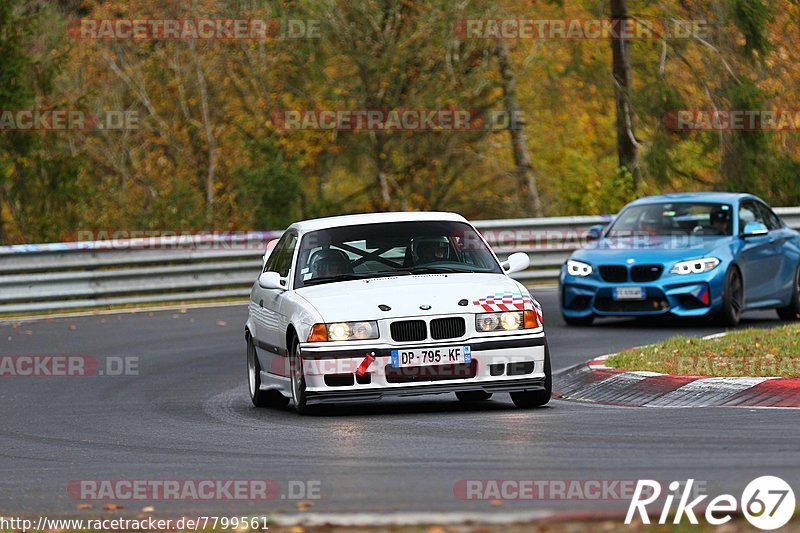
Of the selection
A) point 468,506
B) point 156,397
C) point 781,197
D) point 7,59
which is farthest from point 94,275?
point 468,506

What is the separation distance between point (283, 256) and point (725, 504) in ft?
23.5

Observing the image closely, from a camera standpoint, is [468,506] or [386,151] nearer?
[468,506]

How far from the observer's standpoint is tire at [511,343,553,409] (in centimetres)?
1228

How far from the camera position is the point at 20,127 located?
29.2 m

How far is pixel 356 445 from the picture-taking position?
401 inches

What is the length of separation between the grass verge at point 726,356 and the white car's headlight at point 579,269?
3.96 meters

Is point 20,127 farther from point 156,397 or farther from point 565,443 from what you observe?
point 565,443

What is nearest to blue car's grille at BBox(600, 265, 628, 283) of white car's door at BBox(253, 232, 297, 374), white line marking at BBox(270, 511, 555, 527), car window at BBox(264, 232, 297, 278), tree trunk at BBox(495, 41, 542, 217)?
car window at BBox(264, 232, 297, 278)

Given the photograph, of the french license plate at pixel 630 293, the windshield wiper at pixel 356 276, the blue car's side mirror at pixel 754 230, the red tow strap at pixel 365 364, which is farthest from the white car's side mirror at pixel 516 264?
the blue car's side mirror at pixel 754 230

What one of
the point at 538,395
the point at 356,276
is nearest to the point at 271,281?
the point at 356,276

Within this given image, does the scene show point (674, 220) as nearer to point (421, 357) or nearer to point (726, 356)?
point (726, 356)

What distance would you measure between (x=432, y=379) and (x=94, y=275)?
13.4 m

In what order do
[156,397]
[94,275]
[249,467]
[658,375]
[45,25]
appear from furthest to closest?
[45,25]
[94,275]
[156,397]
[658,375]
[249,467]

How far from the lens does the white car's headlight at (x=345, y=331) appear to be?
470 inches
